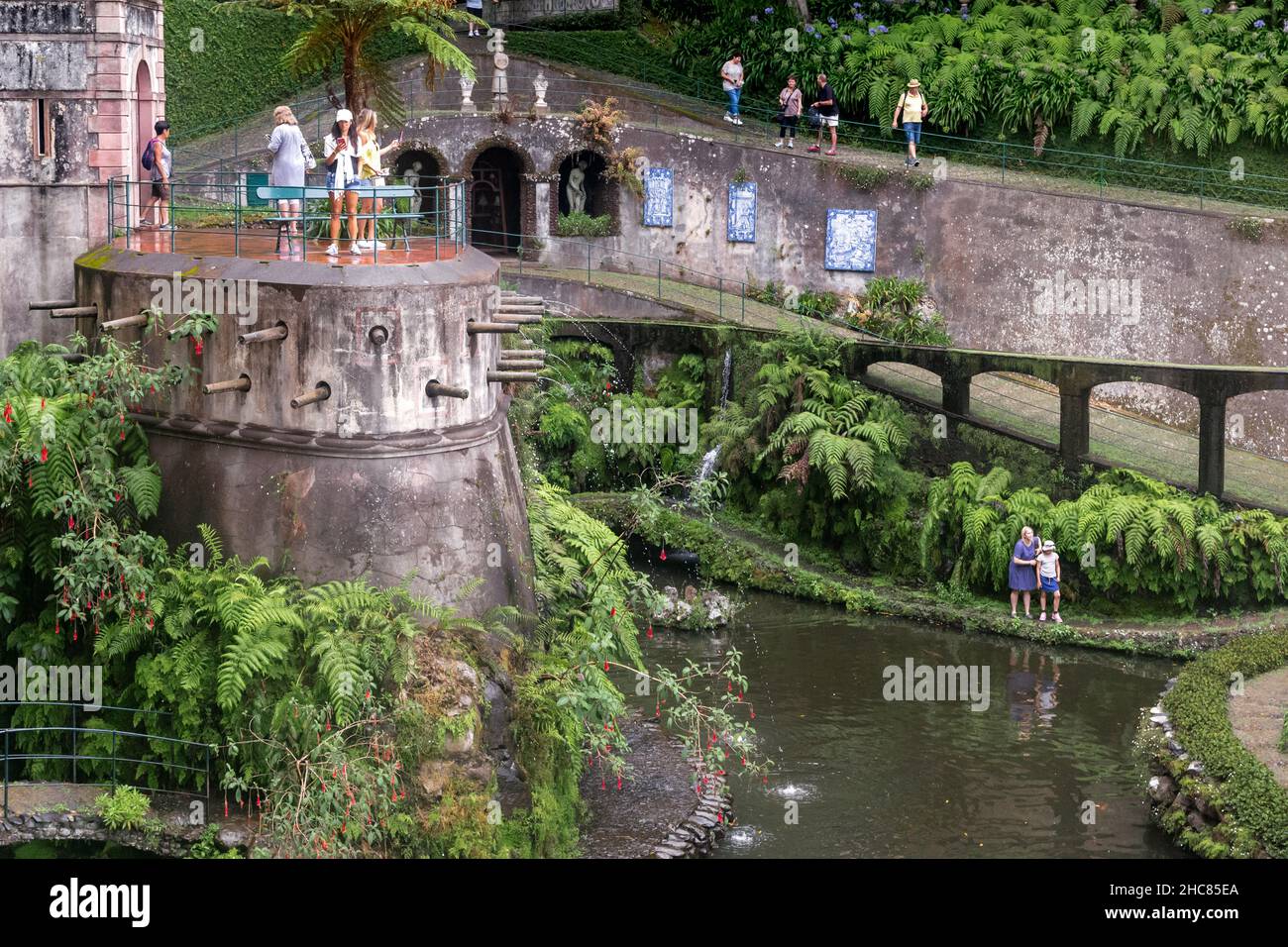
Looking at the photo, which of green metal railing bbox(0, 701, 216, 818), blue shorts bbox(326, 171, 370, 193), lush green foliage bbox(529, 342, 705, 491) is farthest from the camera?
lush green foliage bbox(529, 342, 705, 491)

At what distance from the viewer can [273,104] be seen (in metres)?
42.7

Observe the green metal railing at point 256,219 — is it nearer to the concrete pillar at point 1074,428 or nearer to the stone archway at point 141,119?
the stone archway at point 141,119

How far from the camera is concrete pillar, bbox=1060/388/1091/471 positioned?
32000mm

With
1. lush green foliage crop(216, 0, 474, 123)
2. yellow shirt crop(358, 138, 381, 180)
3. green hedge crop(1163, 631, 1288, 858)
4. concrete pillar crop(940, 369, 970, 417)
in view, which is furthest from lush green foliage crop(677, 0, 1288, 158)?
yellow shirt crop(358, 138, 381, 180)

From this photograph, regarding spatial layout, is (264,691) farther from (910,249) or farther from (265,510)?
(910,249)

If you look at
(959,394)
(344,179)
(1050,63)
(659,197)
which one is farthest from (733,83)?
(344,179)

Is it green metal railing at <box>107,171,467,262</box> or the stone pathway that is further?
the stone pathway

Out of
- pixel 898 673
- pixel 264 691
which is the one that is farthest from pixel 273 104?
pixel 264 691

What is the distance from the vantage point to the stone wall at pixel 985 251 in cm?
3512

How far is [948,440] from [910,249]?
20.6ft

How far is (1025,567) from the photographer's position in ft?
99.0

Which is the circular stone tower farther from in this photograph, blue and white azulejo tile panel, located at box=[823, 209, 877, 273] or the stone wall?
blue and white azulejo tile panel, located at box=[823, 209, 877, 273]

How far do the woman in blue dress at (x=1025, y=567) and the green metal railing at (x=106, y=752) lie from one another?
1356 centimetres

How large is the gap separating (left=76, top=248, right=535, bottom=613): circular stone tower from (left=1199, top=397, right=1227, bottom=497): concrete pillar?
44.2 feet
